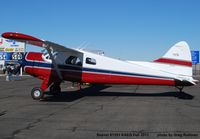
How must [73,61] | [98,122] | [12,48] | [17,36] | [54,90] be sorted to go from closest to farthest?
[98,122] < [17,36] < [73,61] < [54,90] < [12,48]

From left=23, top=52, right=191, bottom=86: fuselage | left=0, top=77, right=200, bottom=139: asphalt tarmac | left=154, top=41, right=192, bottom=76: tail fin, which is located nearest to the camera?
left=0, top=77, right=200, bottom=139: asphalt tarmac

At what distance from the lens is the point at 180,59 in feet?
48.6

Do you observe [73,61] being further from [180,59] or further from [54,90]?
[180,59]

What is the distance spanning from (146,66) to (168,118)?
5994 mm

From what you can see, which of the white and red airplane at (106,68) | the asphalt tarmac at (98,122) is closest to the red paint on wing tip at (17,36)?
the white and red airplane at (106,68)

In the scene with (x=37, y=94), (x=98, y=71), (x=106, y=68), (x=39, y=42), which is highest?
(x=39, y=42)

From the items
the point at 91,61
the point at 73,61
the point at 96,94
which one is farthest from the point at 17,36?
the point at 96,94

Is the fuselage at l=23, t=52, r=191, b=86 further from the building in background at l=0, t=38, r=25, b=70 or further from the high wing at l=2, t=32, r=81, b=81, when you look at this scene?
the building in background at l=0, t=38, r=25, b=70

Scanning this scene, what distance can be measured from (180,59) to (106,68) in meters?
3.58

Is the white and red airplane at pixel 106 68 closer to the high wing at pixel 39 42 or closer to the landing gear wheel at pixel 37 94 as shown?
the high wing at pixel 39 42

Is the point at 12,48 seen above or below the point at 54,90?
above

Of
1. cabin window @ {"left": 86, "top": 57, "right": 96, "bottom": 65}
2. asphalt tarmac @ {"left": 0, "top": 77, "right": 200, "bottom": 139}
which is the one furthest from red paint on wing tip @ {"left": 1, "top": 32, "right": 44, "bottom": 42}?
cabin window @ {"left": 86, "top": 57, "right": 96, "bottom": 65}

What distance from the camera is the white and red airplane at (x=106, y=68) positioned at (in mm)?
14695

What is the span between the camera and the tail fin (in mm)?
14641
